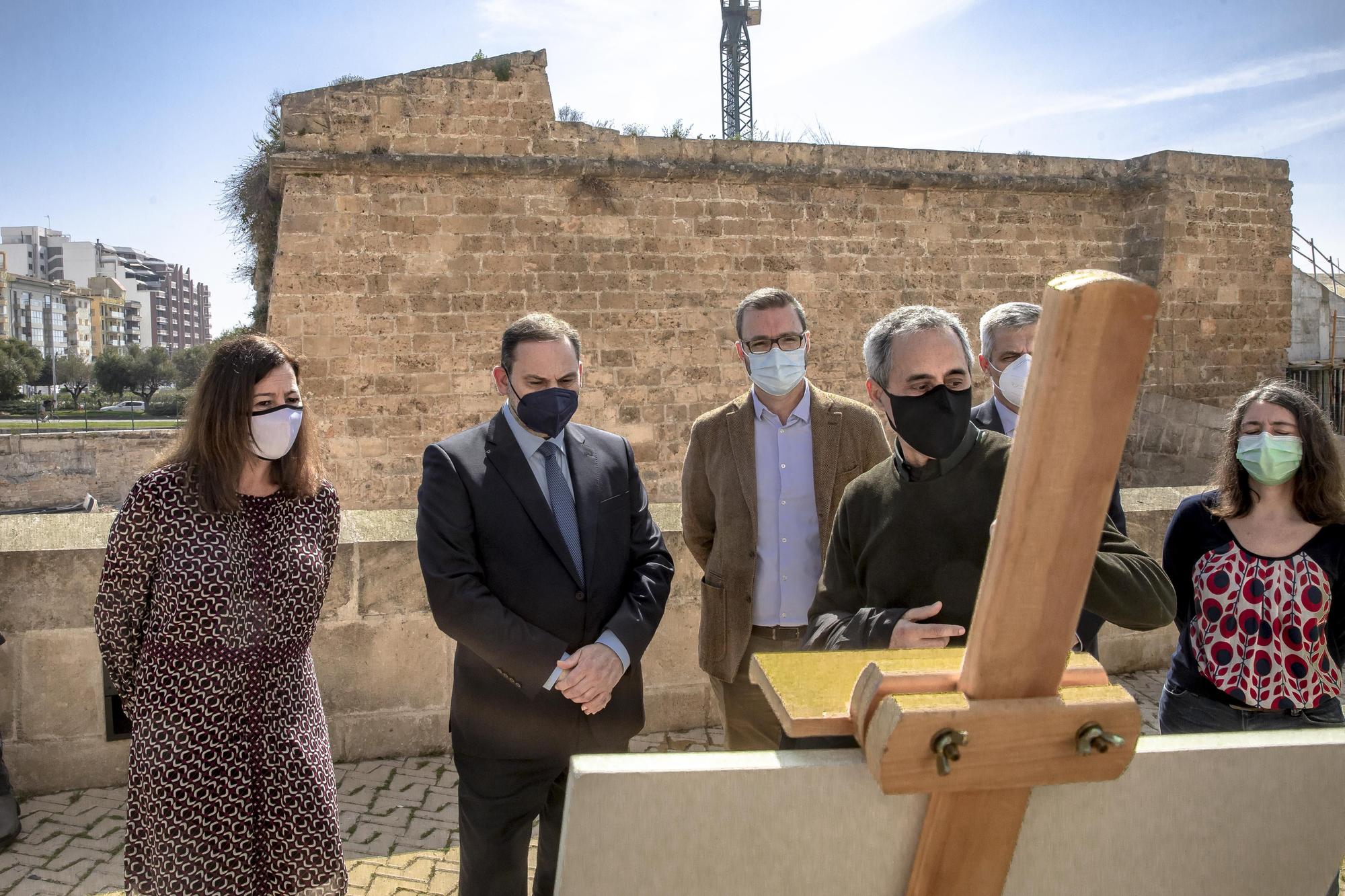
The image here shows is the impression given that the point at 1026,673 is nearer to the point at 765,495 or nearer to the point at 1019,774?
the point at 1019,774

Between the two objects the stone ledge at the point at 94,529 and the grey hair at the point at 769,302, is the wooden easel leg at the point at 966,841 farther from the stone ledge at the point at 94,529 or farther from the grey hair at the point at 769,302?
the stone ledge at the point at 94,529

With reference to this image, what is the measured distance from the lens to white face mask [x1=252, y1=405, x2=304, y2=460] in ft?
7.33

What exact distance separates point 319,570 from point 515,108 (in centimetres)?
778

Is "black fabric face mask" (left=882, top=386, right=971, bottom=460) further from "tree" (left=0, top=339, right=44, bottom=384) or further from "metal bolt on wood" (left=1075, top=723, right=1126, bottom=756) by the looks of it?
"tree" (left=0, top=339, right=44, bottom=384)

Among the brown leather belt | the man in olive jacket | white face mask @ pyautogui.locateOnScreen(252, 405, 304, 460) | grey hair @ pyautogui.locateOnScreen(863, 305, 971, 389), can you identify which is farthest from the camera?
the brown leather belt

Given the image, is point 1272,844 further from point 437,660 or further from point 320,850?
point 437,660

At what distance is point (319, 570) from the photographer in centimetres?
230

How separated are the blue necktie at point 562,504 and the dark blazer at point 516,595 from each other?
24 millimetres

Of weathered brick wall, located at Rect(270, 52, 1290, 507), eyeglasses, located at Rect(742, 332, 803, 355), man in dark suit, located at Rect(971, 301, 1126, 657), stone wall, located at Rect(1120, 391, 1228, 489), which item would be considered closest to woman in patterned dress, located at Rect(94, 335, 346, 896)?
eyeglasses, located at Rect(742, 332, 803, 355)

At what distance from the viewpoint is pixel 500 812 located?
2361mm

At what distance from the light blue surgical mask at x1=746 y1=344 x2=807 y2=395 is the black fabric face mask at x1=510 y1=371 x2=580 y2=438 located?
28.8 inches

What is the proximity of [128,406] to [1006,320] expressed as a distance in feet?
267

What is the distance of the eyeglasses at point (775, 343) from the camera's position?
297 cm

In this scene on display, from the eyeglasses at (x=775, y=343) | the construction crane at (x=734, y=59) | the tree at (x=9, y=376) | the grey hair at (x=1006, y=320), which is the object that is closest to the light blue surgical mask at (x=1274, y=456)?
the grey hair at (x=1006, y=320)
